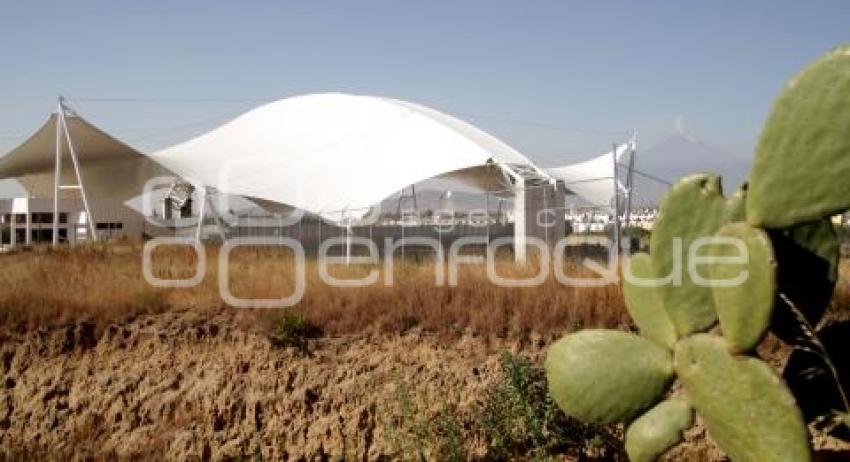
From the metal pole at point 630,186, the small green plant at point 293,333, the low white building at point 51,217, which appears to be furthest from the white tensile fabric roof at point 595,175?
the small green plant at point 293,333

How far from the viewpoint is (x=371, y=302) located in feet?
32.5

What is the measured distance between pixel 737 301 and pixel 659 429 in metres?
0.87

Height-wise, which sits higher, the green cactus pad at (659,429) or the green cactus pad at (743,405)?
the green cactus pad at (743,405)

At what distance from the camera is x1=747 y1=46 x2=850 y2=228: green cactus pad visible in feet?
→ 10.6

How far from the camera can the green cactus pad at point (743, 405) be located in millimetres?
3320

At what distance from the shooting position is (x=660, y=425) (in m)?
3.93

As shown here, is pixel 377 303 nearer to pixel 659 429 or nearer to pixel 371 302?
pixel 371 302

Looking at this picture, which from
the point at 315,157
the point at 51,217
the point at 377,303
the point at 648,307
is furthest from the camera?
the point at 51,217

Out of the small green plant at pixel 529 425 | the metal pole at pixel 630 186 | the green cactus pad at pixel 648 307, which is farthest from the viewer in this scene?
the metal pole at pixel 630 186

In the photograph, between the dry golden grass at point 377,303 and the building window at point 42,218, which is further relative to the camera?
the building window at point 42,218

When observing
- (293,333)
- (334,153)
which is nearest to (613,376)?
(293,333)

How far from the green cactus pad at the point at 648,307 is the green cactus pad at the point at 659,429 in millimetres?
285

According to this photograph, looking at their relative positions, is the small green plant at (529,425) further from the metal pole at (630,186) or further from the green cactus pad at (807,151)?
the metal pole at (630,186)

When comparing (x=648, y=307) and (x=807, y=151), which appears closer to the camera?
(x=807, y=151)
